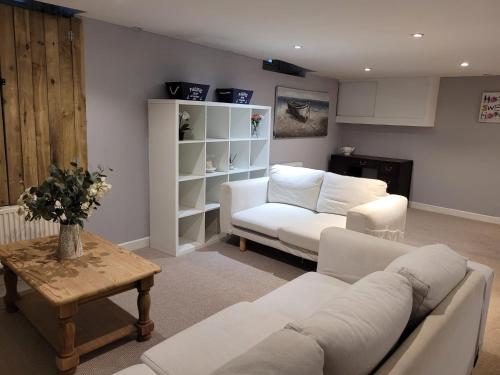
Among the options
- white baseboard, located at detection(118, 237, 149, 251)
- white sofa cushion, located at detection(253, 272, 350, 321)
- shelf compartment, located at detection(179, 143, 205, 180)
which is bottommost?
white baseboard, located at detection(118, 237, 149, 251)

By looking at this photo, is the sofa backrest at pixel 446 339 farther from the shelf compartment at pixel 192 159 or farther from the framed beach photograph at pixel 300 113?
the framed beach photograph at pixel 300 113

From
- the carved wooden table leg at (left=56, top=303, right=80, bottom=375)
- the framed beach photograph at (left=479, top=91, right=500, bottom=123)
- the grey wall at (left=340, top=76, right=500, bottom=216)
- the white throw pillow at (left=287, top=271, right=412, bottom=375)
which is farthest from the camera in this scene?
the grey wall at (left=340, top=76, right=500, bottom=216)

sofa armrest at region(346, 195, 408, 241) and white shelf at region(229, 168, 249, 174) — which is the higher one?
white shelf at region(229, 168, 249, 174)

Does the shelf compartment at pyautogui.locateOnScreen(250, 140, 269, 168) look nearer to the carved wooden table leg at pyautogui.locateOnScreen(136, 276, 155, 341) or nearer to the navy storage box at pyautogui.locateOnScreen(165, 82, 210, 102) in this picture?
the navy storage box at pyautogui.locateOnScreen(165, 82, 210, 102)

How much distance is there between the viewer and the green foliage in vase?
7.13 feet

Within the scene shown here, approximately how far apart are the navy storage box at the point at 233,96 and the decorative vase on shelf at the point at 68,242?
2.37 m

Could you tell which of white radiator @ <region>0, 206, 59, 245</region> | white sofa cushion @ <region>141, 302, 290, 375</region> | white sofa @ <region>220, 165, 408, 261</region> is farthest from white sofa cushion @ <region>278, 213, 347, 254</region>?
white radiator @ <region>0, 206, 59, 245</region>

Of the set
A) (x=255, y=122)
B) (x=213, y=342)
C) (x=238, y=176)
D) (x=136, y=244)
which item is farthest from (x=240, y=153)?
(x=213, y=342)

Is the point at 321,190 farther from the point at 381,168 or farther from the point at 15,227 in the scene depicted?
the point at 15,227

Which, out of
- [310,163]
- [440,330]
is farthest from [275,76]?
[440,330]

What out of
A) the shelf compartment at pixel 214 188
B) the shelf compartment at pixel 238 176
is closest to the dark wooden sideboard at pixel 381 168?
the shelf compartment at pixel 238 176

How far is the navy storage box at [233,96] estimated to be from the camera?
4.14 meters

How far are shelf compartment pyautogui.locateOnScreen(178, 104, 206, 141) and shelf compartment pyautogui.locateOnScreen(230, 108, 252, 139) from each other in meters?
0.63

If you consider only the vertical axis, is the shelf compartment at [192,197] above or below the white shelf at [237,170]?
below
